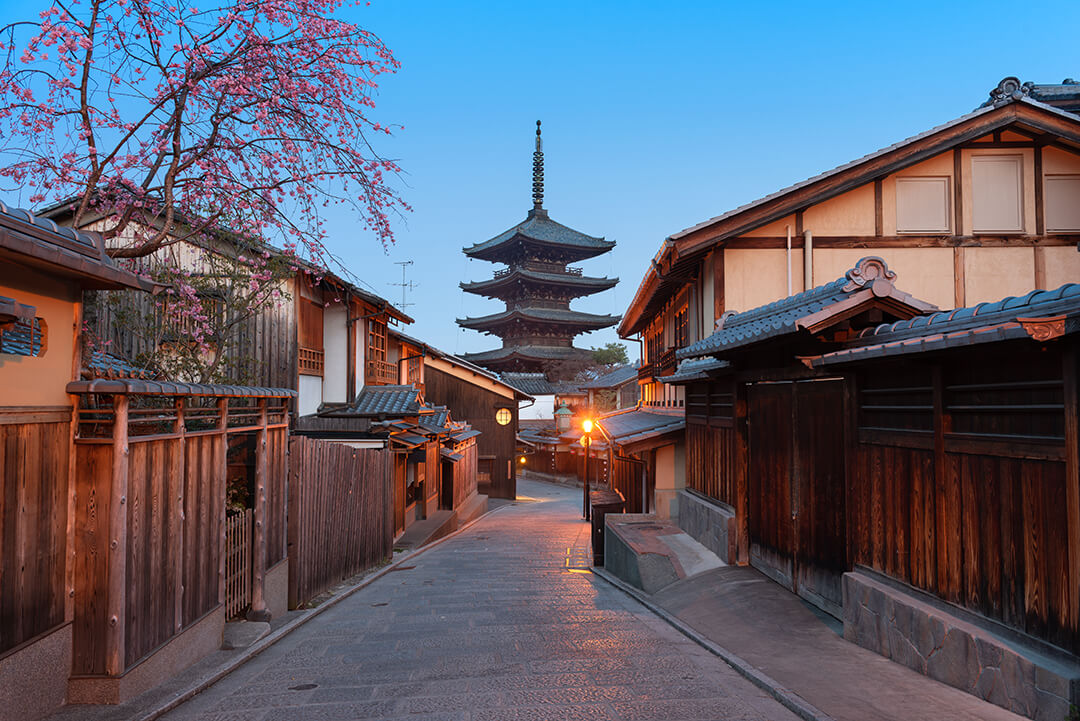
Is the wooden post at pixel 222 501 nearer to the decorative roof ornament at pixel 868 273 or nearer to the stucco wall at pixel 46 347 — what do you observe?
the stucco wall at pixel 46 347

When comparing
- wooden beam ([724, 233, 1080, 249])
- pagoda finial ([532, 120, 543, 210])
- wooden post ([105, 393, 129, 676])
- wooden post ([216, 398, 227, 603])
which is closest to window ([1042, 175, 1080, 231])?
wooden beam ([724, 233, 1080, 249])

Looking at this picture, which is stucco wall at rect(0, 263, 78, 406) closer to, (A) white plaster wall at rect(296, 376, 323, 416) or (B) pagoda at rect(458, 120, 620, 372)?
(A) white plaster wall at rect(296, 376, 323, 416)

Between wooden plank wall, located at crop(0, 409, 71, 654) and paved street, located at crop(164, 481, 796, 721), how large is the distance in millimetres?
1399

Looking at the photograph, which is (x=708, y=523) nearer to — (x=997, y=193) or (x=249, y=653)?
(x=249, y=653)

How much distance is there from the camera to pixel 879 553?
6586 millimetres

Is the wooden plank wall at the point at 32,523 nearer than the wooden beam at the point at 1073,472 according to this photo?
No

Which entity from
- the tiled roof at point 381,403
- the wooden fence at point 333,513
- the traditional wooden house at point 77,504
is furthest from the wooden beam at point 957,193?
the traditional wooden house at point 77,504

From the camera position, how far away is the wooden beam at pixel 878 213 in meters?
13.2

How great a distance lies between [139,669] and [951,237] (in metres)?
14.5

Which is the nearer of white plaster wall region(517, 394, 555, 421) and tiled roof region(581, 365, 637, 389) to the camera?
tiled roof region(581, 365, 637, 389)

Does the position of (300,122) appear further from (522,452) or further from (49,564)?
(522,452)

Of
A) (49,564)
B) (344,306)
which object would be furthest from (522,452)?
(49,564)

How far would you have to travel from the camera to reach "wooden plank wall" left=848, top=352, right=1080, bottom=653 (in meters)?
4.50

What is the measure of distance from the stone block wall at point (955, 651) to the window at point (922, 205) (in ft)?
29.2
